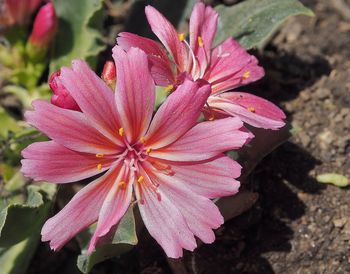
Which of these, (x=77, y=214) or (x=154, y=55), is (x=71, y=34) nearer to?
(x=154, y=55)

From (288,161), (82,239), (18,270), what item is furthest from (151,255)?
(288,161)

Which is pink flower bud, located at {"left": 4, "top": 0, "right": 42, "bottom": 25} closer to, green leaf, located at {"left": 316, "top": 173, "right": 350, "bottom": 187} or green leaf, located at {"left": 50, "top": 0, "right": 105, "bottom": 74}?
green leaf, located at {"left": 50, "top": 0, "right": 105, "bottom": 74}

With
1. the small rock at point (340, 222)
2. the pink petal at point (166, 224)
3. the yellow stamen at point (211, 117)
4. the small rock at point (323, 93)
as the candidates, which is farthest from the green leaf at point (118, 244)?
the small rock at point (323, 93)

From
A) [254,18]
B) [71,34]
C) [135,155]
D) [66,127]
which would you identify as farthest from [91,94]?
[71,34]

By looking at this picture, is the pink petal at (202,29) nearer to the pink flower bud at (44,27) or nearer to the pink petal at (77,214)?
the pink petal at (77,214)

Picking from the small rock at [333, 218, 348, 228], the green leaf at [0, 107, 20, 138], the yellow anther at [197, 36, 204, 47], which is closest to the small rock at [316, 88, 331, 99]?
the small rock at [333, 218, 348, 228]
